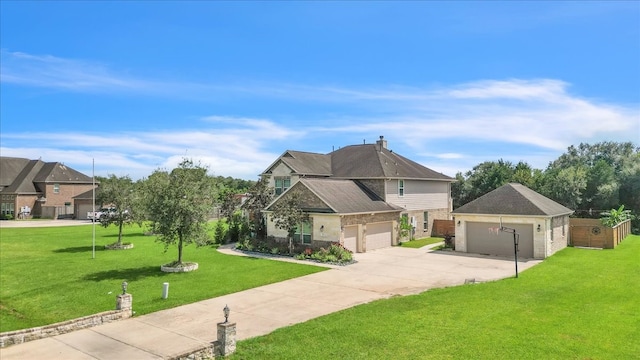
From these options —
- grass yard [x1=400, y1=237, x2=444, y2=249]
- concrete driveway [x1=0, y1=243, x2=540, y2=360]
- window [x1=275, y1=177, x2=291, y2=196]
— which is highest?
window [x1=275, y1=177, x2=291, y2=196]

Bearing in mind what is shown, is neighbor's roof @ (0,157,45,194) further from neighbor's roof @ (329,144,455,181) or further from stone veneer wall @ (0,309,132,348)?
Answer: stone veneer wall @ (0,309,132,348)

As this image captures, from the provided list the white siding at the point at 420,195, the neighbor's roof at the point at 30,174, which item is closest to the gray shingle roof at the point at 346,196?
the white siding at the point at 420,195

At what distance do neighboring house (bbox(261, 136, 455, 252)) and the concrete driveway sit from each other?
383 cm

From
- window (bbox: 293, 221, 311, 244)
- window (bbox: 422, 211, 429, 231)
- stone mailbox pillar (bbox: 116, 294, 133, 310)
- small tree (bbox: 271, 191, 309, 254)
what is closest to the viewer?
stone mailbox pillar (bbox: 116, 294, 133, 310)

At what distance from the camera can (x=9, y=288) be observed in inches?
743

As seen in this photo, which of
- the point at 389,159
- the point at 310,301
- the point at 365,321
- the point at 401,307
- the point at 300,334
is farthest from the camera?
the point at 389,159

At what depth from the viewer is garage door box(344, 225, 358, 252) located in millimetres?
27516

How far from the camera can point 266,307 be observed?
15242mm

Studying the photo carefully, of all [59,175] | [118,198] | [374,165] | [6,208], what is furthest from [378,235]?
[6,208]

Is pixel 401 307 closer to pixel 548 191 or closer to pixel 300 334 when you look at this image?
pixel 300 334

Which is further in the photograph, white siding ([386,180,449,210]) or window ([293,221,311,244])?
white siding ([386,180,449,210])

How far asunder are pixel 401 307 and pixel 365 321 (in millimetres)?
2123

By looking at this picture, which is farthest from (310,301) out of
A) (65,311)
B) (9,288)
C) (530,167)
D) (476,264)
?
(530,167)

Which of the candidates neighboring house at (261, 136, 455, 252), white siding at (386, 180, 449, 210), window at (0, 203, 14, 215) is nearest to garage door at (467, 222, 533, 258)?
neighboring house at (261, 136, 455, 252)
